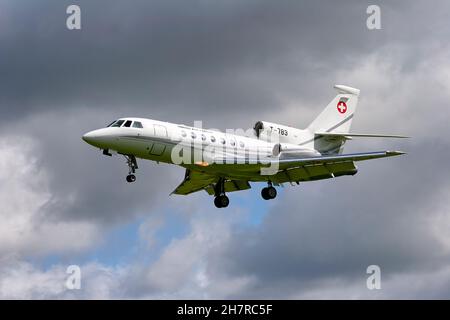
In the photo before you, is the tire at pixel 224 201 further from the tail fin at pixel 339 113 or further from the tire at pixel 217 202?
the tail fin at pixel 339 113

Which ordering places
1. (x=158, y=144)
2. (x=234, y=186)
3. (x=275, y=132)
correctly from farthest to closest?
(x=234, y=186) < (x=275, y=132) < (x=158, y=144)

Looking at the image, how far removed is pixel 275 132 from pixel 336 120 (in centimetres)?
546

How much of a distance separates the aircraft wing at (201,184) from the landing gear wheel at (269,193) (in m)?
2.50

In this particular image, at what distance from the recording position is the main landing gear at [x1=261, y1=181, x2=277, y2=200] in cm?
5922

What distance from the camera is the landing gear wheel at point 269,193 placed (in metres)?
59.2

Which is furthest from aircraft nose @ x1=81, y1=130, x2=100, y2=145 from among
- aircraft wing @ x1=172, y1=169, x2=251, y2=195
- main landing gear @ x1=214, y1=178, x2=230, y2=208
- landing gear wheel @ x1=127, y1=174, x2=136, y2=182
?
main landing gear @ x1=214, y1=178, x2=230, y2=208

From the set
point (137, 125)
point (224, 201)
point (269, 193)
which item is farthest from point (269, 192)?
point (137, 125)

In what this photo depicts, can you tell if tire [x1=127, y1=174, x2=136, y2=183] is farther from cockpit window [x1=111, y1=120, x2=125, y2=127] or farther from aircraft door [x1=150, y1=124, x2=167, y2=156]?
cockpit window [x1=111, y1=120, x2=125, y2=127]

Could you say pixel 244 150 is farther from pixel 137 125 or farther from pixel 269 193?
pixel 137 125

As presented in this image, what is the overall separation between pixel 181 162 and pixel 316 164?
7942 millimetres

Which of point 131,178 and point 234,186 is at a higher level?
point 234,186

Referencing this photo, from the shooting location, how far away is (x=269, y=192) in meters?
59.2

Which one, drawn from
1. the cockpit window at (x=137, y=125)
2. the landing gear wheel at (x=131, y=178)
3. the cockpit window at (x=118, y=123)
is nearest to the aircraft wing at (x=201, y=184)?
the cockpit window at (x=137, y=125)
